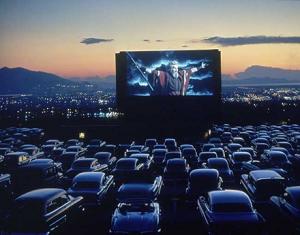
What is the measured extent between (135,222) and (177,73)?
38661 millimetres

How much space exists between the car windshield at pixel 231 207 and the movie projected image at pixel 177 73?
37.5 meters

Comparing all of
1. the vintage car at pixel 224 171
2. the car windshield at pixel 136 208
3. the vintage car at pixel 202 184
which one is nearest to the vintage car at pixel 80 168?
the vintage car at pixel 224 171

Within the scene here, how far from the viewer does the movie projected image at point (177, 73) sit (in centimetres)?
4912

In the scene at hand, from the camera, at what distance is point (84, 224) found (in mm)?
13922

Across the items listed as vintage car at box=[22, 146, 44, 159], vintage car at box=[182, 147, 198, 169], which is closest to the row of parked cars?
vintage car at box=[182, 147, 198, 169]

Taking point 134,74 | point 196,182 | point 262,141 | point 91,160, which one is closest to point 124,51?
point 134,74

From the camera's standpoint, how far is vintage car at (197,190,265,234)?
1126 centimetres

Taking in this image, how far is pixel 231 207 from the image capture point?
1202 centimetres

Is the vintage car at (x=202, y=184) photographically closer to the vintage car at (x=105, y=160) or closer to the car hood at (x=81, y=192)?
the car hood at (x=81, y=192)

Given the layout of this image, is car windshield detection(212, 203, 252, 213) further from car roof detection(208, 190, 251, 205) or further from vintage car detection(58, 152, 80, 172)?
vintage car detection(58, 152, 80, 172)

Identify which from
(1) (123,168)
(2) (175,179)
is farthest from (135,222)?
(1) (123,168)

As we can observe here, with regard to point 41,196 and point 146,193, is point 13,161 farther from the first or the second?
point 41,196

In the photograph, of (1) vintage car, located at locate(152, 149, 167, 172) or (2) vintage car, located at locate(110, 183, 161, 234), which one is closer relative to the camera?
(2) vintage car, located at locate(110, 183, 161, 234)

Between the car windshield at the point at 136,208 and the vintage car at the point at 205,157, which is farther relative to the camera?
the vintage car at the point at 205,157
